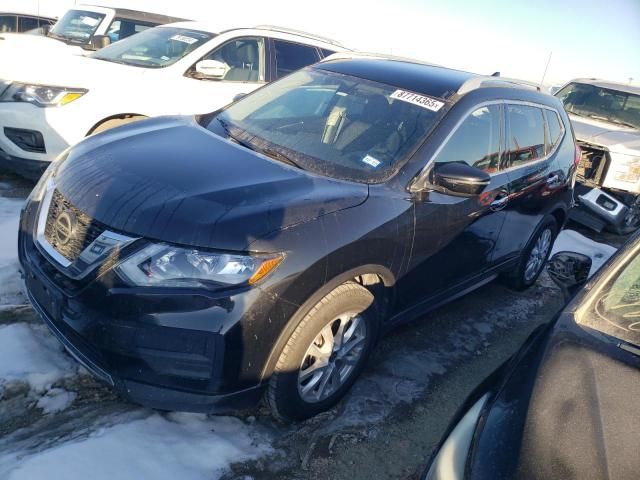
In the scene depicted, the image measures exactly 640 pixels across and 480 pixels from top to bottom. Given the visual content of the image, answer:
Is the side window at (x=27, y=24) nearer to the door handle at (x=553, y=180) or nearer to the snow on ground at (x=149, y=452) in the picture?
the door handle at (x=553, y=180)

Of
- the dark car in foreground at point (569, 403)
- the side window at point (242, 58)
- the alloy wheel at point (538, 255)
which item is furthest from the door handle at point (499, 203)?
the side window at point (242, 58)

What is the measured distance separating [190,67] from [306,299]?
419cm

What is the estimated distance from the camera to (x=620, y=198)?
7.16 meters

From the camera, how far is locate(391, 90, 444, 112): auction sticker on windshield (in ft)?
10.3

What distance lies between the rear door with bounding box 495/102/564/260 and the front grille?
269 centimetres

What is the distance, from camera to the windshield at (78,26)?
8102 mm

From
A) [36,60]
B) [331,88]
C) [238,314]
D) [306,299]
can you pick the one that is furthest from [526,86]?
[36,60]

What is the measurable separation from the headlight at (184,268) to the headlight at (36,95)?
135 inches

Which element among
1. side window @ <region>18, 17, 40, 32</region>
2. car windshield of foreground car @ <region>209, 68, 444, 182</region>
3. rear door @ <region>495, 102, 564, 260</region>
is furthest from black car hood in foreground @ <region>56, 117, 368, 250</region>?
side window @ <region>18, 17, 40, 32</region>

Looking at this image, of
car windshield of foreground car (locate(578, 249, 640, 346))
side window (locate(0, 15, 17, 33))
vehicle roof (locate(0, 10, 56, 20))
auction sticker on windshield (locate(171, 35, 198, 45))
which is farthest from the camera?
vehicle roof (locate(0, 10, 56, 20))

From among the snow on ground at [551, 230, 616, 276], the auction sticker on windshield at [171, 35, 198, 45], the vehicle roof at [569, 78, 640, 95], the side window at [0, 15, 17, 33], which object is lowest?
the snow on ground at [551, 230, 616, 276]

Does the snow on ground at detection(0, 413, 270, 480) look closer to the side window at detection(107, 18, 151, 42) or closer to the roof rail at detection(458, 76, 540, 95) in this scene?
the roof rail at detection(458, 76, 540, 95)

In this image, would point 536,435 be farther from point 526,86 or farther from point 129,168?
point 526,86

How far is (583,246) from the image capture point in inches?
251
